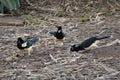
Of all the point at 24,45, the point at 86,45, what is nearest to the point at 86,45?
the point at 86,45

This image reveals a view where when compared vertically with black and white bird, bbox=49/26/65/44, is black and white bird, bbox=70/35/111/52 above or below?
below

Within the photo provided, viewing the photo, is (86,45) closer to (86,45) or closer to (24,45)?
(86,45)

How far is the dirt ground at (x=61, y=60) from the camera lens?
15.6ft

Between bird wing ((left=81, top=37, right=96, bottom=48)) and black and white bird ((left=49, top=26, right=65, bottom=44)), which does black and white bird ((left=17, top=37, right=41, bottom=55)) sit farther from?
bird wing ((left=81, top=37, right=96, bottom=48))

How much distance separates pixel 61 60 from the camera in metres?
5.26

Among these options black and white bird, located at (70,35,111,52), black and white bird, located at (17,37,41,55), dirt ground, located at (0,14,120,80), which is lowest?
dirt ground, located at (0,14,120,80)

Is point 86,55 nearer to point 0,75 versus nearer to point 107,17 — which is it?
point 0,75

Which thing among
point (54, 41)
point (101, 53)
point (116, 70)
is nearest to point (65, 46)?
point (54, 41)

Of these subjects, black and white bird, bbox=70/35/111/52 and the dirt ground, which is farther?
black and white bird, bbox=70/35/111/52

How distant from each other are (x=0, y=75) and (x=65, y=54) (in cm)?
107

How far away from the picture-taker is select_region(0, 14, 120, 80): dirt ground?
187 inches

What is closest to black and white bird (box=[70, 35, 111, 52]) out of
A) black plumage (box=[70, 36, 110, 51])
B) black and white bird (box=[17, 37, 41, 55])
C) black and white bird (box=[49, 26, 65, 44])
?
black plumage (box=[70, 36, 110, 51])

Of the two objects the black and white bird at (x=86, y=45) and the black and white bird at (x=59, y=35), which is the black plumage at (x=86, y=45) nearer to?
the black and white bird at (x=86, y=45)

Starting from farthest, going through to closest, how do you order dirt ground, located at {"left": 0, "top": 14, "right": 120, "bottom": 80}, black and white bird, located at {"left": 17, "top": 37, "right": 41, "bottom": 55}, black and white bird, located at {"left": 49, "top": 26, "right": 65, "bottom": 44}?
black and white bird, located at {"left": 49, "top": 26, "right": 65, "bottom": 44} < black and white bird, located at {"left": 17, "top": 37, "right": 41, "bottom": 55} < dirt ground, located at {"left": 0, "top": 14, "right": 120, "bottom": 80}
